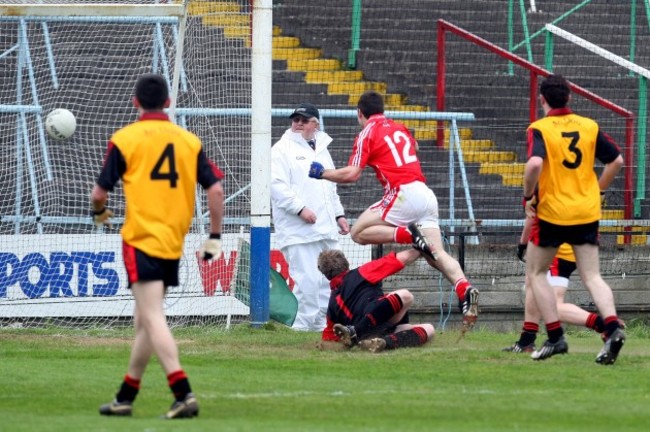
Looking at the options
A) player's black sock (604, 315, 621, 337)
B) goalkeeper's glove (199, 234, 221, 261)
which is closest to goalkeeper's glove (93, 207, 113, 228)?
goalkeeper's glove (199, 234, 221, 261)

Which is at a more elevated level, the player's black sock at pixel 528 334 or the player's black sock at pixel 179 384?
the player's black sock at pixel 179 384

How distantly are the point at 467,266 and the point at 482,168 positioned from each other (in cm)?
295

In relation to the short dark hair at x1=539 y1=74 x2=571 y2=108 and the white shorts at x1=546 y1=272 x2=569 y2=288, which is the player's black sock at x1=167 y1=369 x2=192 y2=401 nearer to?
the short dark hair at x1=539 y1=74 x2=571 y2=108

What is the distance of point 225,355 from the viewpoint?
1205 centimetres

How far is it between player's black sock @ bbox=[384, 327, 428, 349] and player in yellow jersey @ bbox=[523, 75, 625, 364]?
4.77 feet

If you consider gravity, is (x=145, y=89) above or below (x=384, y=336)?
above

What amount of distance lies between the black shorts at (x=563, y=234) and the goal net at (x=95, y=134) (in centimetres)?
502

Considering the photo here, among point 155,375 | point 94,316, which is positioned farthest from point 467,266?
point 155,375

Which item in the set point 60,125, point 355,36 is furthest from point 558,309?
point 355,36

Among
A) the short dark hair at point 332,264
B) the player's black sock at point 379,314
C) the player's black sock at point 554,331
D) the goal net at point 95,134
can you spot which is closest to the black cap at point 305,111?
the goal net at point 95,134

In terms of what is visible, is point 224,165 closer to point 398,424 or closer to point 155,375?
point 155,375

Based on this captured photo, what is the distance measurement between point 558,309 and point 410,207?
5.44 feet

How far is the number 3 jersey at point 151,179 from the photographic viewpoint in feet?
27.9

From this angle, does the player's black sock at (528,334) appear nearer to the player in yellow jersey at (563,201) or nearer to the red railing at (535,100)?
the player in yellow jersey at (563,201)
